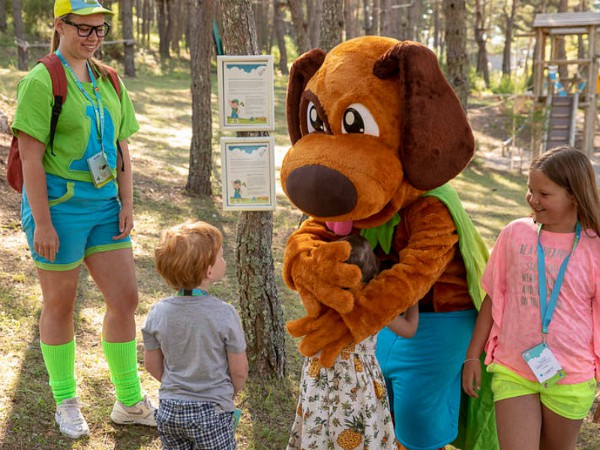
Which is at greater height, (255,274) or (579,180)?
(579,180)

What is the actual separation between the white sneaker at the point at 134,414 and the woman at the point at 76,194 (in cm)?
14

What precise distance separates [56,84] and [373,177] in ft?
4.71

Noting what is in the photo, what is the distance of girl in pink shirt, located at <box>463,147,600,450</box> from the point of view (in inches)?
96.5

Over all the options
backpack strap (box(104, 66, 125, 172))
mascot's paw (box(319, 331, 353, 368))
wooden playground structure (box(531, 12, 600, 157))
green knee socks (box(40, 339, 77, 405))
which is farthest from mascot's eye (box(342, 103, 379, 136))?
wooden playground structure (box(531, 12, 600, 157))

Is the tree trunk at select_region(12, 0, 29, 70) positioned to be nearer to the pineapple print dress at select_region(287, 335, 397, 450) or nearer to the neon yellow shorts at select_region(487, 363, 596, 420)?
the pineapple print dress at select_region(287, 335, 397, 450)

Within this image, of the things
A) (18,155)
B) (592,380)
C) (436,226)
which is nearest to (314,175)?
(436,226)

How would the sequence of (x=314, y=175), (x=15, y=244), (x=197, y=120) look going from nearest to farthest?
(x=314, y=175), (x=15, y=244), (x=197, y=120)

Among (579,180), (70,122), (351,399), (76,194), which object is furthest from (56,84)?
(579,180)

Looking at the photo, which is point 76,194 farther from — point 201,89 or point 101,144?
point 201,89

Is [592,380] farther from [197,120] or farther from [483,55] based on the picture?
[483,55]

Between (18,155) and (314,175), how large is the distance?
144 centimetres

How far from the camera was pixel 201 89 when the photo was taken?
833 cm

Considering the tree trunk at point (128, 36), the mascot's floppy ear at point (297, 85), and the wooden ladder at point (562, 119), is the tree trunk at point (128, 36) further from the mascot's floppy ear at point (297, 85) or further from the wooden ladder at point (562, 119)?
the mascot's floppy ear at point (297, 85)

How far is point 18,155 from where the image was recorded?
3.12m
